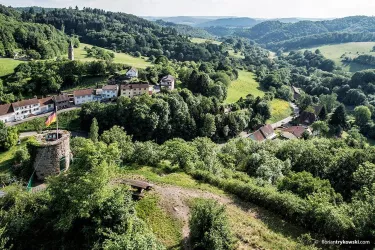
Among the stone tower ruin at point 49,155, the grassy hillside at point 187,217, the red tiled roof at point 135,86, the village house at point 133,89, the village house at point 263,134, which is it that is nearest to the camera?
the grassy hillside at point 187,217

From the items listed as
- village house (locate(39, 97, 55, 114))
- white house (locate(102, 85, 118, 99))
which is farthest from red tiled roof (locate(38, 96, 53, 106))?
white house (locate(102, 85, 118, 99))

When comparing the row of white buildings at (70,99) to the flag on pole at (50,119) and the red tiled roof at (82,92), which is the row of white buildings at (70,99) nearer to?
the red tiled roof at (82,92)

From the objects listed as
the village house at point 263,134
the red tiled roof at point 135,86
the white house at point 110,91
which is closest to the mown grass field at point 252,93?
the village house at point 263,134

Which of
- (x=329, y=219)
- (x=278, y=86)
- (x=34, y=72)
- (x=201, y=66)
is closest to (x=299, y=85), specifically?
(x=278, y=86)

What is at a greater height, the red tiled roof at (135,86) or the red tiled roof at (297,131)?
the red tiled roof at (135,86)

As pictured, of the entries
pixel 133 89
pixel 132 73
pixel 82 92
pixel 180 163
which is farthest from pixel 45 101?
pixel 180 163

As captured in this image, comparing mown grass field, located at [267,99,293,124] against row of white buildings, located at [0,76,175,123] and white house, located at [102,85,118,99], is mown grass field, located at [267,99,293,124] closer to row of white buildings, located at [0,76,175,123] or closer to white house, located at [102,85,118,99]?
row of white buildings, located at [0,76,175,123]
